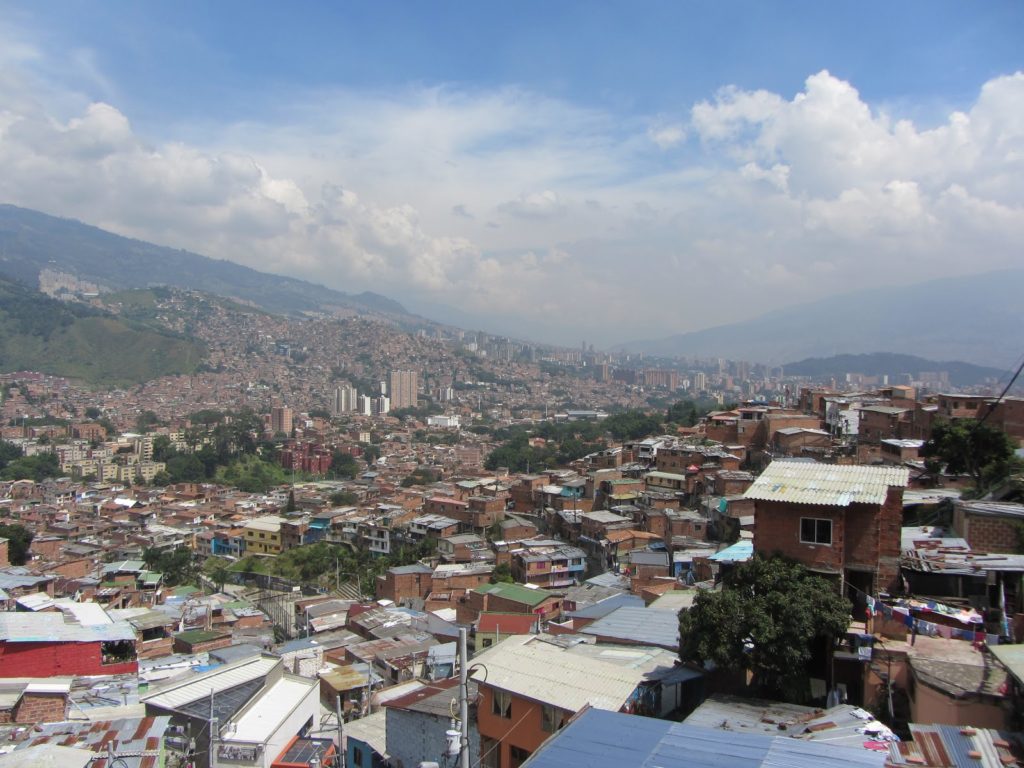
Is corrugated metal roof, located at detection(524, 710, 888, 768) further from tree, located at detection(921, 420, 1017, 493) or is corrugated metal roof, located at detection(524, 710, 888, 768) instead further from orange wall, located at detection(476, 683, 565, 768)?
tree, located at detection(921, 420, 1017, 493)

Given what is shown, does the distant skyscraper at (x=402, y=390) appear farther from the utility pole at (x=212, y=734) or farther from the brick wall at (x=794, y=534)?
the brick wall at (x=794, y=534)

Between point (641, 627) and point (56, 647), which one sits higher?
point (641, 627)

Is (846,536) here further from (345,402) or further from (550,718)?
(345,402)

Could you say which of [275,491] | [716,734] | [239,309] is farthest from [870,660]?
[239,309]

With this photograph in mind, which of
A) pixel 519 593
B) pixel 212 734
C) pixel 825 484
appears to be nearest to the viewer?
pixel 825 484

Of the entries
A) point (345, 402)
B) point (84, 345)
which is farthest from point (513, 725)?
point (84, 345)

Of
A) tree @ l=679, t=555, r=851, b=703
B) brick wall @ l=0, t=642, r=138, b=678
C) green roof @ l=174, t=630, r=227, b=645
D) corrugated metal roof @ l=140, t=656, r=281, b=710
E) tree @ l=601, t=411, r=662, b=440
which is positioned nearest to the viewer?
tree @ l=679, t=555, r=851, b=703

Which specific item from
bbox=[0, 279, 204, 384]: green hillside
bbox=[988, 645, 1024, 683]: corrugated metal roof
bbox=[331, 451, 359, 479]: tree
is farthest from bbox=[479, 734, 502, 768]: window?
bbox=[0, 279, 204, 384]: green hillside
